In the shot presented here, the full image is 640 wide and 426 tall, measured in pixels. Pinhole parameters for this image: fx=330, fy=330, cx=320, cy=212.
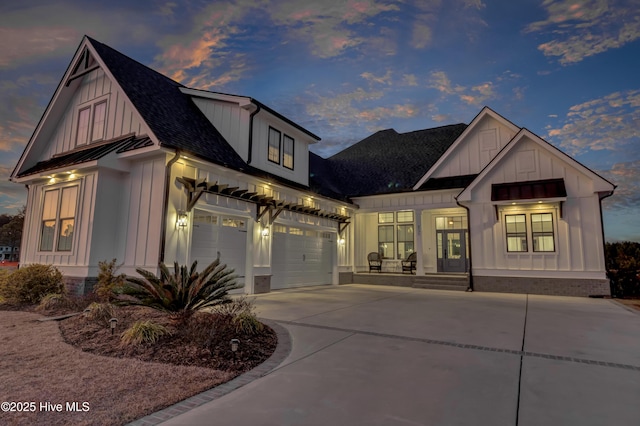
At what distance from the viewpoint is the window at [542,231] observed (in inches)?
487

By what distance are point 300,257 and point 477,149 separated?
369 inches

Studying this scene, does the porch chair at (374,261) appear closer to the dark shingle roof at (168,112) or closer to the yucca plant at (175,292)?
the dark shingle roof at (168,112)

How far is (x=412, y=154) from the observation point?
18.4 metres

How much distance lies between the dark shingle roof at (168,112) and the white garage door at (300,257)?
3.42 metres

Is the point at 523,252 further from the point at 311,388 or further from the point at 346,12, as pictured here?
the point at 311,388

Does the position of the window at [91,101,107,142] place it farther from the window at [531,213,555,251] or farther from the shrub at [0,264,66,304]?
the window at [531,213,555,251]

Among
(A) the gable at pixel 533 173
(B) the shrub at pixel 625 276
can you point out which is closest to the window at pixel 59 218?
(A) the gable at pixel 533 173

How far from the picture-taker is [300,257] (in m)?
13.8

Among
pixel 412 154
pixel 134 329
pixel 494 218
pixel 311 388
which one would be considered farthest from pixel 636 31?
pixel 134 329

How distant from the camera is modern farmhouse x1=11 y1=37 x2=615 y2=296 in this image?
924 cm

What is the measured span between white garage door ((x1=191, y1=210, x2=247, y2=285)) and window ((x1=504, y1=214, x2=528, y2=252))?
10.2 metres

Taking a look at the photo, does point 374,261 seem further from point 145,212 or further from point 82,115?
point 82,115

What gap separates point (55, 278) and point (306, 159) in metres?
10.0

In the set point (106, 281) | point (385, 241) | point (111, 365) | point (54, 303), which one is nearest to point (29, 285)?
point (54, 303)
